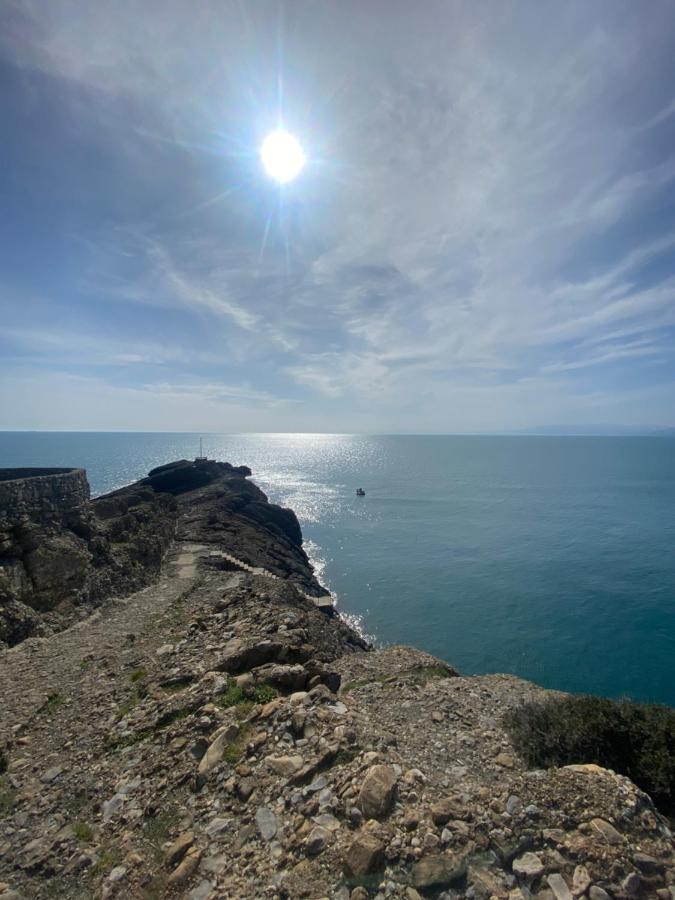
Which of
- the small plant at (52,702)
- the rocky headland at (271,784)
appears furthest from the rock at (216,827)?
the small plant at (52,702)

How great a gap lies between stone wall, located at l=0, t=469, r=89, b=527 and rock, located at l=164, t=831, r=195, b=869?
58.3 feet

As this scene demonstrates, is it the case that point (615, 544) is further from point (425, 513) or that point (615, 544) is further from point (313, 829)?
point (313, 829)

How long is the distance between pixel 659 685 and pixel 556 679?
6.62 metres

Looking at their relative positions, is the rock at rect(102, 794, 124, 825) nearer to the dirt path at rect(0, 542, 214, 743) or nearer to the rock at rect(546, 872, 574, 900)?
the dirt path at rect(0, 542, 214, 743)

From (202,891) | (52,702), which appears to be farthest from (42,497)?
(202,891)

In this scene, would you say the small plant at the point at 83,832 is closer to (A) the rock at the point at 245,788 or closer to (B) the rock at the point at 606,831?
(A) the rock at the point at 245,788

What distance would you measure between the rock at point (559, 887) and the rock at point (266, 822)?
13.2ft

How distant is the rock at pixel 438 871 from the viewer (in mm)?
5824

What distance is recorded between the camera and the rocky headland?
612cm

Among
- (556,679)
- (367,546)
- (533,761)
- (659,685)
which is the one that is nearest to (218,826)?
(533,761)

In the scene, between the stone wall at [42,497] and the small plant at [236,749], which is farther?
the stone wall at [42,497]

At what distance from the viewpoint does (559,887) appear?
225 inches

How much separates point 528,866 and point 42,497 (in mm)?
23234

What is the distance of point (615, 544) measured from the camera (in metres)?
62.6
